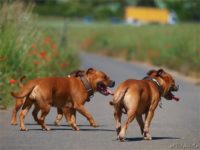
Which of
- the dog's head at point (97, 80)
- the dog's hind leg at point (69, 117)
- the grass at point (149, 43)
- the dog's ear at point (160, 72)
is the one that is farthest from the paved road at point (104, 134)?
the grass at point (149, 43)

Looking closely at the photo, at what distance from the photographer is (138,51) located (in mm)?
48969

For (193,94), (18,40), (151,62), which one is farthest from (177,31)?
(18,40)

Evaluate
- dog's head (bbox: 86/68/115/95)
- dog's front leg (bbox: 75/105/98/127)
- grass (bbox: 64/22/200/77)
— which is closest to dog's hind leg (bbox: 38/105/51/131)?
dog's front leg (bbox: 75/105/98/127)

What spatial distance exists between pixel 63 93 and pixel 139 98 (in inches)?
84.8

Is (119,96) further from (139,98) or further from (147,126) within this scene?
(147,126)

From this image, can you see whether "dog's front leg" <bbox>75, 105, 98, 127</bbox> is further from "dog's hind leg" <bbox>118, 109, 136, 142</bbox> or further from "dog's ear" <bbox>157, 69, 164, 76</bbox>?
"dog's hind leg" <bbox>118, 109, 136, 142</bbox>

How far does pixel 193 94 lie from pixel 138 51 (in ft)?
78.5

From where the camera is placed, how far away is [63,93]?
15523 millimetres

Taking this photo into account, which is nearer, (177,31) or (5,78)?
(5,78)

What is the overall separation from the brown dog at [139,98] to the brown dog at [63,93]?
147cm

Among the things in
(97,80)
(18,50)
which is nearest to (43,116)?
(97,80)

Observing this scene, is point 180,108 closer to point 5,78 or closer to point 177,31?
point 5,78

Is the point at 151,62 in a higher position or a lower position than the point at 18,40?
lower

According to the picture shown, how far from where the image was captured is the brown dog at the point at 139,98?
1353 centimetres
